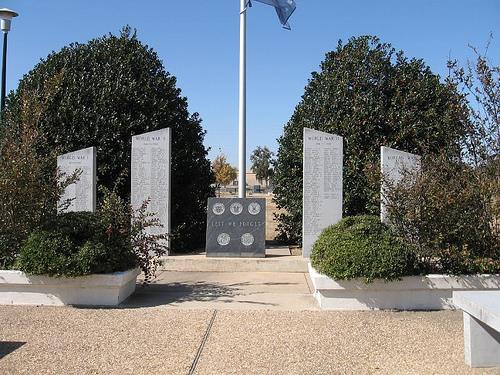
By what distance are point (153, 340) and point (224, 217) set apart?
5202mm

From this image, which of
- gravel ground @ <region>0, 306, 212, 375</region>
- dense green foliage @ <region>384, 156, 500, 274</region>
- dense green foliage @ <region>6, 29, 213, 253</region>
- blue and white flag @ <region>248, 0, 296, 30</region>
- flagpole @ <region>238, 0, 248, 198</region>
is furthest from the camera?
blue and white flag @ <region>248, 0, 296, 30</region>

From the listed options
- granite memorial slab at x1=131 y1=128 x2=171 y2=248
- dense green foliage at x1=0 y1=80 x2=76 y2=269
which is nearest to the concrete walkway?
granite memorial slab at x1=131 y1=128 x2=171 y2=248

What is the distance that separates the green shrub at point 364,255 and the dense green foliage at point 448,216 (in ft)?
0.87

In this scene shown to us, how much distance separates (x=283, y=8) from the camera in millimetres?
14578

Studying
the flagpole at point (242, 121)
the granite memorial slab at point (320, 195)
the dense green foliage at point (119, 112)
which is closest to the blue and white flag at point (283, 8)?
the flagpole at point (242, 121)

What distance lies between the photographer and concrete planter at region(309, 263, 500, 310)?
6.82m

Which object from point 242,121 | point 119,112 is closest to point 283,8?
point 242,121

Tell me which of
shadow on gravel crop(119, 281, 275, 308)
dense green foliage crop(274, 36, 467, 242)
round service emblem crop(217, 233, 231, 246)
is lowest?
shadow on gravel crop(119, 281, 275, 308)

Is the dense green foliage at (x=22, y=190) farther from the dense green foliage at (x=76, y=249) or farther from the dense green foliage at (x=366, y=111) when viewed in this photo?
the dense green foliage at (x=366, y=111)

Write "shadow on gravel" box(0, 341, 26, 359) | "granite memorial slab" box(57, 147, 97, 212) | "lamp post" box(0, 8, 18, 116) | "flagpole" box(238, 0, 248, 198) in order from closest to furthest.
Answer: "shadow on gravel" box(0, 341, 26, 359) → "granite memorial slab" box(57, 147, 97, 212) → "flagpole" box(238, 0, 248, 198) → "lamp post" box(0, 8, 18, 116)

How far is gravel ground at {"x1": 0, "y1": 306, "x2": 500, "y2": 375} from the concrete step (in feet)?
10.7

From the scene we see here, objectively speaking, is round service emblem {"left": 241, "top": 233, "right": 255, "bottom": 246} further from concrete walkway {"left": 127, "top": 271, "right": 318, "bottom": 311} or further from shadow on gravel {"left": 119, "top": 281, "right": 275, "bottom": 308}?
shadow on gravel {"left": 119, "top": 281, "right": 275, "bottom": 308}

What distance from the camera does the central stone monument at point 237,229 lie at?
34.7 ft

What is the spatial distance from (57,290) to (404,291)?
4415 mm
